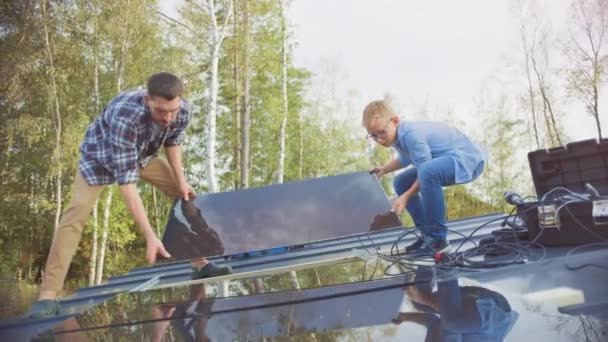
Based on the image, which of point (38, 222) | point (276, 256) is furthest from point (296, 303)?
point (38, 222)

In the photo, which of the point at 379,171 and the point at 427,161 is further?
the point at 379,171

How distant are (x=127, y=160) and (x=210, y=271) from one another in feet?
2.83

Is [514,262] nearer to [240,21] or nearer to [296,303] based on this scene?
[296,303]

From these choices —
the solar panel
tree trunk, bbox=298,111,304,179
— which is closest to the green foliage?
tree trunk, bbox=298,111,304,179

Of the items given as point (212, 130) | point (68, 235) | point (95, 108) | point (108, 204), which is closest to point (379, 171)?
point (68, 235)

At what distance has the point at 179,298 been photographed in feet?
6.01

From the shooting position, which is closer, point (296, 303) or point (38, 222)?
point (296, 303)

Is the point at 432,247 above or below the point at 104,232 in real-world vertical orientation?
above

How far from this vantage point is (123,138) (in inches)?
79.2

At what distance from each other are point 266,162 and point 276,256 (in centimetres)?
1327

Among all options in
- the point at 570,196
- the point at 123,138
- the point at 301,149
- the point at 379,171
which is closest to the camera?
the point at 570,196

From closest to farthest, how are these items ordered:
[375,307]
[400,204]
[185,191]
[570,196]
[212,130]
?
[375,307] → [570,196] → [400,204] → [185,191] → [212,130]

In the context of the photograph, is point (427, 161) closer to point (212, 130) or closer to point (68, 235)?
point (68, 235)

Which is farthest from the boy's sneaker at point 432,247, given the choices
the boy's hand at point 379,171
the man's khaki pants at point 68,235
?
the man's khaki pants at point 68,235
